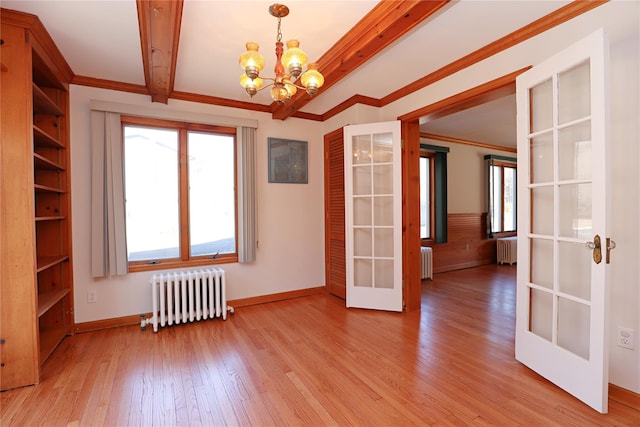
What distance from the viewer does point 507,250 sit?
19.2ft

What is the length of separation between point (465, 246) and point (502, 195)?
167 centimetres

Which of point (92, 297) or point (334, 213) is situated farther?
point (334, 213)

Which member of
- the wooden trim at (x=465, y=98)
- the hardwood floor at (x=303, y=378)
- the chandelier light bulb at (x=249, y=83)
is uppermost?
the wooden trim at (x=465, y=98)

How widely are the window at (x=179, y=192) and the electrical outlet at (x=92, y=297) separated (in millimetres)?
406

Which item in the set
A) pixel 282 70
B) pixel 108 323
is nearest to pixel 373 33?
pixel 282 70

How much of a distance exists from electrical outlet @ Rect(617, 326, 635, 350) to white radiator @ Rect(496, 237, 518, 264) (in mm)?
4554

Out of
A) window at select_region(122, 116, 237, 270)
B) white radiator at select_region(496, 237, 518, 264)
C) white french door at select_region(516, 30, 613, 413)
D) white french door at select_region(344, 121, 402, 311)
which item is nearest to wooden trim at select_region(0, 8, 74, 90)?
window at select_region(122, 116, 237, 270)

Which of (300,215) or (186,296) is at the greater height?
(300,215)

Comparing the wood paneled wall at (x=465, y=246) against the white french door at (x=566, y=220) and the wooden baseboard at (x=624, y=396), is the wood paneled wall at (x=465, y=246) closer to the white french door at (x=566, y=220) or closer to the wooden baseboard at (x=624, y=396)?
the white french door at (x=566, y=220)

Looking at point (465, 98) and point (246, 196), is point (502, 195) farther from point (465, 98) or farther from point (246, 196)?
point (246, 196)

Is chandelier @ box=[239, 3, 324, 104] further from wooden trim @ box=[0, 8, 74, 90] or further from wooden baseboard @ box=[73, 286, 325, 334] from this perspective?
wooden baseboard @ box=[73, 286, 325, 334]

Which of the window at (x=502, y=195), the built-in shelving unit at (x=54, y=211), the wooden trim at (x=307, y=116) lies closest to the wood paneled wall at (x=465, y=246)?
the window at (x=502, y=195)

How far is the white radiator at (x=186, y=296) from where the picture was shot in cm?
289

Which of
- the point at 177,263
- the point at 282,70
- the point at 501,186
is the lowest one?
the point at 177,263
